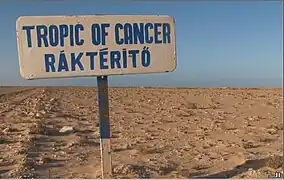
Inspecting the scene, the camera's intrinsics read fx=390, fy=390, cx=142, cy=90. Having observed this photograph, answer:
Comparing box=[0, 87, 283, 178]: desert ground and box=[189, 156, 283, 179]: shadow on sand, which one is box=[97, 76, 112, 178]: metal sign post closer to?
box=[0, 87, 283, 178]: desert ground

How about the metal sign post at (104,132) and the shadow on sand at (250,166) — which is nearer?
the metal sign post at (104,132)

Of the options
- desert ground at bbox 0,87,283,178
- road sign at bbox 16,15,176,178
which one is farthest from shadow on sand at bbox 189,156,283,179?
road sign at bbox 16,15,176,178

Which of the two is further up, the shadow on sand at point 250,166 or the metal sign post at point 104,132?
the metal sign post at point 104,132

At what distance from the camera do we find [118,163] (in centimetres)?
761

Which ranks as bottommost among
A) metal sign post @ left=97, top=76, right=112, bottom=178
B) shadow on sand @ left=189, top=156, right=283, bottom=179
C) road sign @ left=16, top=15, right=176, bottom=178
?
shadow on sand @ left=189, top=156, right=283, bottom=179

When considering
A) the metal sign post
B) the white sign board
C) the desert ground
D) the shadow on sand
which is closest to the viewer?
the white sign board

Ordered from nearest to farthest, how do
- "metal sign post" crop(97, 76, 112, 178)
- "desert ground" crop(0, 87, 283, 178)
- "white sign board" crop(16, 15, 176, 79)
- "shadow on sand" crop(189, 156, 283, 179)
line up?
"white sign board" crop(16, 15, 176, 79), "metal sign post" crop(97, 76, 112, 178), "shadow on sand" crop(189, 156, 283, 179), "desert ground" crop(0, 87, 283, 178)

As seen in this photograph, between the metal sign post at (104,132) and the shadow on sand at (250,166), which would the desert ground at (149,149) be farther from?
the metal sign post at (104,132)

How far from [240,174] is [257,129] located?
6.10 meters

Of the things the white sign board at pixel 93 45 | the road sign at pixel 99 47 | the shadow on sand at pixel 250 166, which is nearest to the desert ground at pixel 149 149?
the shadow on sand at pixel 250 166

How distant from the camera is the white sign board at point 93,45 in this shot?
6086mm

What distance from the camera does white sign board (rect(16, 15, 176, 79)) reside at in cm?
609

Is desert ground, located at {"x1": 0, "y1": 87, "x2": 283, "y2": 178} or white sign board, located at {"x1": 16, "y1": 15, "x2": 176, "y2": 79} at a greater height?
white sign board, located at {"x1": 16, "y1": 15, "x2": 176, "y2": 79}

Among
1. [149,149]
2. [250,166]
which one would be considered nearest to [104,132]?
[149,149]
